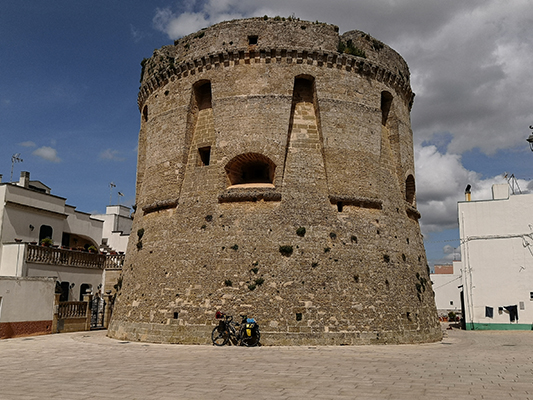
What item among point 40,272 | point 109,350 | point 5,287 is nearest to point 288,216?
point 109,350

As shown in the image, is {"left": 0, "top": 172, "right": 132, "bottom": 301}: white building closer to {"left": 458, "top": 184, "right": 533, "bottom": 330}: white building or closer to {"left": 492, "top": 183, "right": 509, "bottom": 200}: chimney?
{"left": 458, "top": 184, "right": 533, "bottom": 330}: white building

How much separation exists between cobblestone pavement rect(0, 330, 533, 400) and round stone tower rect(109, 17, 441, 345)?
1.41 meters

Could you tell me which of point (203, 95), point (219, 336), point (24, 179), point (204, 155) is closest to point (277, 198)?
point (204, 155)

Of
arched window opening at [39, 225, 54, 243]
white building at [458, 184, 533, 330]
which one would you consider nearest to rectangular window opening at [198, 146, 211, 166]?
arched window opening at [39, 225, 54, 243]

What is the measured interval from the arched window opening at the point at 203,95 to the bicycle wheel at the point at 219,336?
8.16 m

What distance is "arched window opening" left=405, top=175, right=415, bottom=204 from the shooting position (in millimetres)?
18925

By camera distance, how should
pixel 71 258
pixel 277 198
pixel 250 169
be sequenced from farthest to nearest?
1. pixel 71 258
2. pixel 250 169
3. pixel 277 198

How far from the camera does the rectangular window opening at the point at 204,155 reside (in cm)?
1655

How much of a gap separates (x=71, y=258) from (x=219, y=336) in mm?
10769

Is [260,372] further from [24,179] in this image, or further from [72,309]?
[24,179]

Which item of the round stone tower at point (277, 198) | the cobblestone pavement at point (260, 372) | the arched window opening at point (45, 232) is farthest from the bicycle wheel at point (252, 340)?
the arched window opening at point (45, 232)

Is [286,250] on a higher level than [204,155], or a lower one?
lower

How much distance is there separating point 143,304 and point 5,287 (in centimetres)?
470

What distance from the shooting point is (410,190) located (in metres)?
19.3
